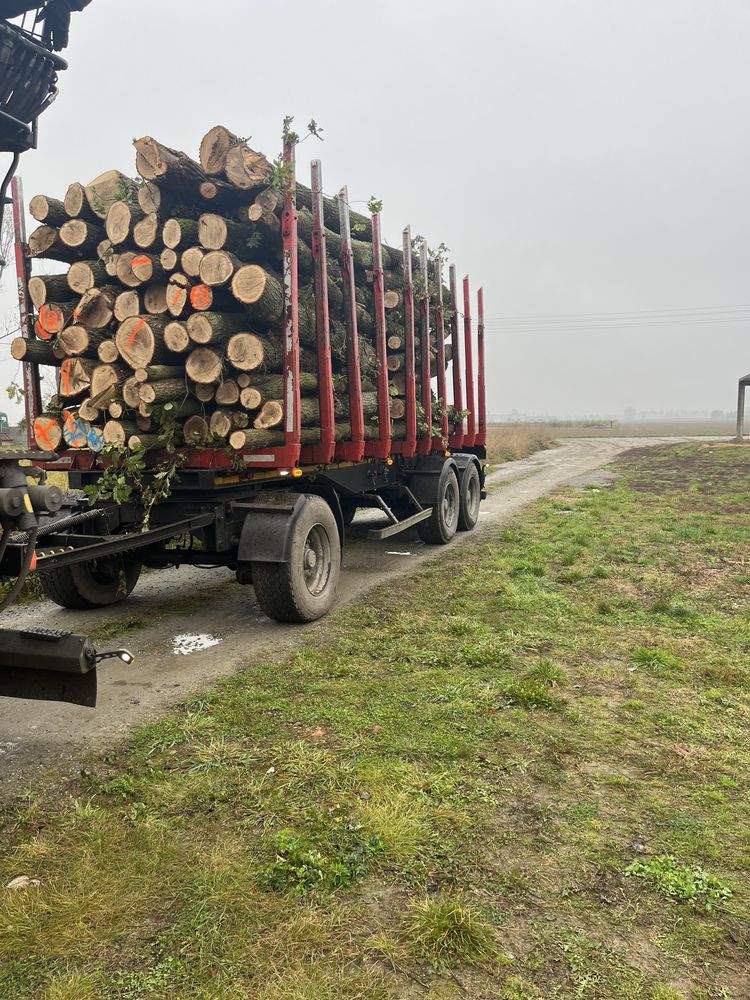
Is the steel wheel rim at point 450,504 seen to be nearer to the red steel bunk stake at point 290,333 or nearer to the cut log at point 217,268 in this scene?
the red steel bunk stake at point 290,333

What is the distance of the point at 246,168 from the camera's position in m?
4.97

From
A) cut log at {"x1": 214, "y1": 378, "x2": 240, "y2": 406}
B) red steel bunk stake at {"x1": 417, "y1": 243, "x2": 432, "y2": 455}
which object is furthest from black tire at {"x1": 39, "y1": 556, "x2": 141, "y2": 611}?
red steel bunk stake at {"x1": 417, "y1": 243, "x2": 432, "y2": 455}

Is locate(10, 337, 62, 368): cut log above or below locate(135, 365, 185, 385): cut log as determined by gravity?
above

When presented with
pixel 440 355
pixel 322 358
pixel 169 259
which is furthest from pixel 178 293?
pixel 440 355

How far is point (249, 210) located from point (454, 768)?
4.06 m

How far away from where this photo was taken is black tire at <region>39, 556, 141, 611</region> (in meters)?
5.73

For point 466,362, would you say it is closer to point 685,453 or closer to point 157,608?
point 157,608

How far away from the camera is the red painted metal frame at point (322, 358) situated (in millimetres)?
5656

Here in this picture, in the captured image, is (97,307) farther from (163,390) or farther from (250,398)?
(250,398)

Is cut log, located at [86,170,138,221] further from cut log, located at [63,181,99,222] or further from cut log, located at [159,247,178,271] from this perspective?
cut log, located at [159,247,178,271]

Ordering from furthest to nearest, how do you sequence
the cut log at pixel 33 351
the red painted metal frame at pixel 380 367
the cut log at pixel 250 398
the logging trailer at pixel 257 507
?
the red painted metal frame at pixel 380 367 < the cut log at pixel 33 351 < the cut log at pixel 250 398 < the logging trailer at pixel 257 507

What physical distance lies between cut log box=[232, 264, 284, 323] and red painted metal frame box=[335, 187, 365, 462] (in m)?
1.41

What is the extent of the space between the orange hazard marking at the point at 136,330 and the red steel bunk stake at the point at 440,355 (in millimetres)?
4784

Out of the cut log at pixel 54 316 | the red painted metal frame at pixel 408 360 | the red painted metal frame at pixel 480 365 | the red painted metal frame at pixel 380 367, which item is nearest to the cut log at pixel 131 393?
the cut log at pixel 54 316
